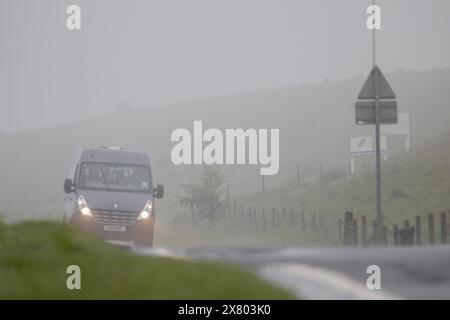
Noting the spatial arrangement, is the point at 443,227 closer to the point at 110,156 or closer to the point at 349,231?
the point at 349,231

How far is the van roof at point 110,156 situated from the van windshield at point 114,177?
112mm

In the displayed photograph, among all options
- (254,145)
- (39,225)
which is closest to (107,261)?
(39,225)

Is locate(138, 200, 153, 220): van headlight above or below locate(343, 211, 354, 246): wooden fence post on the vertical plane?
above

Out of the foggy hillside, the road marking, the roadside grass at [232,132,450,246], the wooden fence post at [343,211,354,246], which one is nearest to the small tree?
the roadside grass at [232,132,450,246]

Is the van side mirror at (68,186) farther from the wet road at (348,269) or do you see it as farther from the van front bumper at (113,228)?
the wet road at (348,269)

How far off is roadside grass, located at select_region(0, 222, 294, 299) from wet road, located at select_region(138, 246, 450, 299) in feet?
1.49

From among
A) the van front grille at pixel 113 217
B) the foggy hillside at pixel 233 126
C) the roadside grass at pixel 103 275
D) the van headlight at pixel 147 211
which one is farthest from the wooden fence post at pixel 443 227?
the foggy hillside at pixel 233 126

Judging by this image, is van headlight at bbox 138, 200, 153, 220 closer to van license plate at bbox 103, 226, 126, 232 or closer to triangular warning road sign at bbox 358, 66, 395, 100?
van license plate at bbox 103, 226, 126, 232

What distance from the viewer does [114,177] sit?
25.3m

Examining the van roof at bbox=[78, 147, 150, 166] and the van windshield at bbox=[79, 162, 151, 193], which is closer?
the van windshield at bbox=[79, 162, 151, 193]

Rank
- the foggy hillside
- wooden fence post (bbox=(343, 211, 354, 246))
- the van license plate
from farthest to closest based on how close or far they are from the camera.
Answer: the foggy hillside, the van license plate, wooden fence post (bbox=(343, 211, 354, 246))

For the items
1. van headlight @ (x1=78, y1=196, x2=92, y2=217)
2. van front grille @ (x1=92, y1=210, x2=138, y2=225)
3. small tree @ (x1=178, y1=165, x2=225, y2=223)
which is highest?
van headlight @ (x1=78, y1=196, x2=92, y2=217)

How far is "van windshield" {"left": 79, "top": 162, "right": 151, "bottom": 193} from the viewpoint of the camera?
81.9 feet

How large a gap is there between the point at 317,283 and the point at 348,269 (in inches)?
17.3
